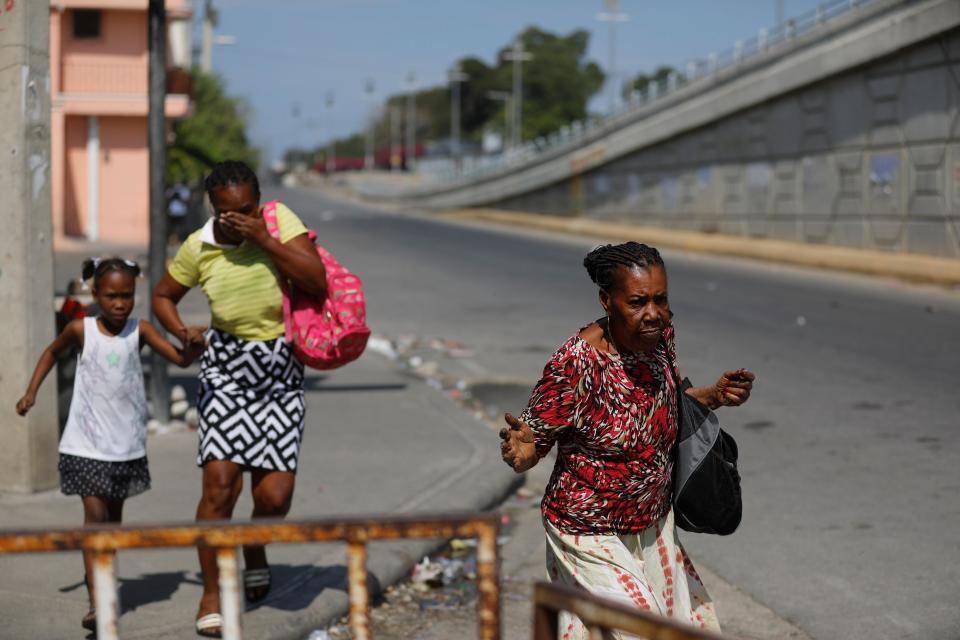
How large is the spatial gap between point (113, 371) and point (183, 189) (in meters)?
22.5

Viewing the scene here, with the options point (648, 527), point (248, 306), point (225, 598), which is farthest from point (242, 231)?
point (225, 598)

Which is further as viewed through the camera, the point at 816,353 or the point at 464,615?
the point at 816,353

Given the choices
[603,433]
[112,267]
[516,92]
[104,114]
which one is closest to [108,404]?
[112,267]

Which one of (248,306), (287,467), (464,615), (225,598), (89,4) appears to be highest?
(89,4)

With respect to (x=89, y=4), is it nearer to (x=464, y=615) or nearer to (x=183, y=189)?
(x=183, y=189)

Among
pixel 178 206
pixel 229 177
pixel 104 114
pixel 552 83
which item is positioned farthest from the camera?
pixel 552 83

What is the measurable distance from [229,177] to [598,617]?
10.00ft

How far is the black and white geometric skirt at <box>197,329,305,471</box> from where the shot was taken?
520cm

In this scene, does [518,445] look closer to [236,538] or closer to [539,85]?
[236,538]

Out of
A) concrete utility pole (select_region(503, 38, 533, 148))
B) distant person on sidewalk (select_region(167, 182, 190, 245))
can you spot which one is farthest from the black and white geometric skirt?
concrete utility pole (select_region(503, 38, 533, 148))

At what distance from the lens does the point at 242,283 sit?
5.20 metres

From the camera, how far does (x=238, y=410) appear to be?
17.1ft

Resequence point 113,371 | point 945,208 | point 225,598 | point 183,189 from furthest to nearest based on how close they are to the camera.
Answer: point 183,189
point 945,208
point 113,371
point 225,598

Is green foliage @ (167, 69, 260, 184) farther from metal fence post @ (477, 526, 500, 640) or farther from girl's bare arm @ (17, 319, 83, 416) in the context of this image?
metal fence post @ (477, 526, 500, 640)
